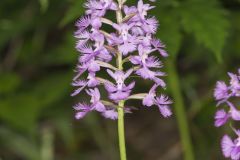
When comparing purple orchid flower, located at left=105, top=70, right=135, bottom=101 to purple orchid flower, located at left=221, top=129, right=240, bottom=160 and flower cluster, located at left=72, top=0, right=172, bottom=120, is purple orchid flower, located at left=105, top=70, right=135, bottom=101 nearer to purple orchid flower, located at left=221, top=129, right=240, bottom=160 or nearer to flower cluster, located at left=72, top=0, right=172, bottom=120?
flower cluster, located at left=72, top=0, right=172, bottom=120

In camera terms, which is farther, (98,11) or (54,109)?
(54,109)

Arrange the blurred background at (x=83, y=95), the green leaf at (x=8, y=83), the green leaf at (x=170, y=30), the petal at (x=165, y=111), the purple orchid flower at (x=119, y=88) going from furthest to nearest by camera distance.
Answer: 1. the green leaf at (x=8, y=83)
2. the blurred background at (x=83, y=95)
3. the green leaf at (x=170, y=30)
4. the petal at (x=165, y=111)
5. the purple orchid flower at (x=119, y=88)

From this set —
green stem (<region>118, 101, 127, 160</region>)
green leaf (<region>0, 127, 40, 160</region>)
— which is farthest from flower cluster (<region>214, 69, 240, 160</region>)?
green leaf (<region>0, 127, 40, 160</region>)

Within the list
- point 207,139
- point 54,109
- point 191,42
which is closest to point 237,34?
point 191,42

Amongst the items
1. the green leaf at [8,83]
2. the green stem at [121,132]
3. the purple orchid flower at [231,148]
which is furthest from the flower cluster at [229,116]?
the green leaf at [8,83]

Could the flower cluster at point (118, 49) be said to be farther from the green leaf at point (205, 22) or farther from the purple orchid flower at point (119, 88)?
the green leaf at point (205, 22)

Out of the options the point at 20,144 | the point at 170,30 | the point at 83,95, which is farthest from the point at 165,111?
the point at 83,95

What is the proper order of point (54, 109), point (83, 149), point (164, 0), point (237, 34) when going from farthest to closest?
point (83, 149)
point (54, 109)
point (237, 34)
point (164, 0)

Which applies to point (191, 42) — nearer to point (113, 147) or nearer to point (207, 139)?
point (207, 139)
